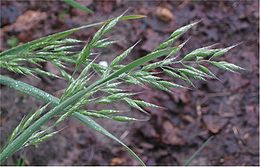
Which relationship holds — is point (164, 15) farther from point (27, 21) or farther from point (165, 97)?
point (27, 21)

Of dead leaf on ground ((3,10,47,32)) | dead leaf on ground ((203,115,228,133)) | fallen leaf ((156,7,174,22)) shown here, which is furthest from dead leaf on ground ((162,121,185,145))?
dead leaf on ground ((3,10,47,32))

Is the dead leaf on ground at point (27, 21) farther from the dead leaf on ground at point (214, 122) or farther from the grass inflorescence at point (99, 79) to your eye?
the grass inflorescence at point (99, 79)

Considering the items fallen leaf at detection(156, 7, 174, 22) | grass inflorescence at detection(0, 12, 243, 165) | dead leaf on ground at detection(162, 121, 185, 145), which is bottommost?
dead leaf on ground at detection(162, 121, 185, 145)

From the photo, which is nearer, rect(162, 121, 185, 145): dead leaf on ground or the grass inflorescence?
the grass inflorescence

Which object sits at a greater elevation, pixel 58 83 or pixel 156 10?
pixel 156 10

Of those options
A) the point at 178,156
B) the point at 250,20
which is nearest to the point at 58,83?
the point at 178,156

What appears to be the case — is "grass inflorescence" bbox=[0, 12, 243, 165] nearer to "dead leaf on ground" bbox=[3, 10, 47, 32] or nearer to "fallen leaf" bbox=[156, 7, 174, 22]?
"dead leaf on ground" bbox=[3, 10, 47, 32]

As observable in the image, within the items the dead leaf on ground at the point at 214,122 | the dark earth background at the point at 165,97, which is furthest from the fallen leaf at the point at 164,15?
the dead leaf on ground at the point at 214,122

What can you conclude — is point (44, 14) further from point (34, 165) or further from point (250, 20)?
point (250, 20)

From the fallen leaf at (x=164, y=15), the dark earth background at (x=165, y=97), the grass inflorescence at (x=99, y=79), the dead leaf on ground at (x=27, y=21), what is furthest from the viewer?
the fallen leaf at (x=164, y=15)
